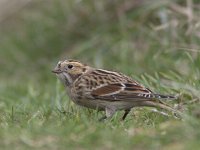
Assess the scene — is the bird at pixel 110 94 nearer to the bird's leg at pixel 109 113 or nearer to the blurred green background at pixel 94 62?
the bird's leg at pixel 109 113

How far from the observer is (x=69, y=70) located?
7617mm

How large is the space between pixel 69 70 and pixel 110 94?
2.15ft

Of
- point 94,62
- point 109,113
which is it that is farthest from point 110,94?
point 94,62

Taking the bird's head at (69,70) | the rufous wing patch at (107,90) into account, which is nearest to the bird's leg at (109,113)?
the rufous wing patch at (107,90)

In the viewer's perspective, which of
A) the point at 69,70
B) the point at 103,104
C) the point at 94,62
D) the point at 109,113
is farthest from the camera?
the point at 94,62

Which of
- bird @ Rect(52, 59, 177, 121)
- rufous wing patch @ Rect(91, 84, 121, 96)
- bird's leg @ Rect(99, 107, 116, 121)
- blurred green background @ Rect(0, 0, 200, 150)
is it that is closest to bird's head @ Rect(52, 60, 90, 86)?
bird @ Rect(52, 59, 177, 121)

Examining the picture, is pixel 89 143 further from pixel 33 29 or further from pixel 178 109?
pixel 33 29

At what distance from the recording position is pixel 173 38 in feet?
34.2

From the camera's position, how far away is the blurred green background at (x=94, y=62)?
5941mm

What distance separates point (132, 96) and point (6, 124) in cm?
111

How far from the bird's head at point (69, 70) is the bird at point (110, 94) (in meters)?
0.04

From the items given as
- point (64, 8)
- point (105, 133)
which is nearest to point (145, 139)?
point (105, 133)

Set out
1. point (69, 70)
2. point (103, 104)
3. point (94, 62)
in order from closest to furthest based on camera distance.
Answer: point (103, 104), point (69, 70), point (94, 62)

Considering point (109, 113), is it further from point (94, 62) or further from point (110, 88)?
point (94, 62)
